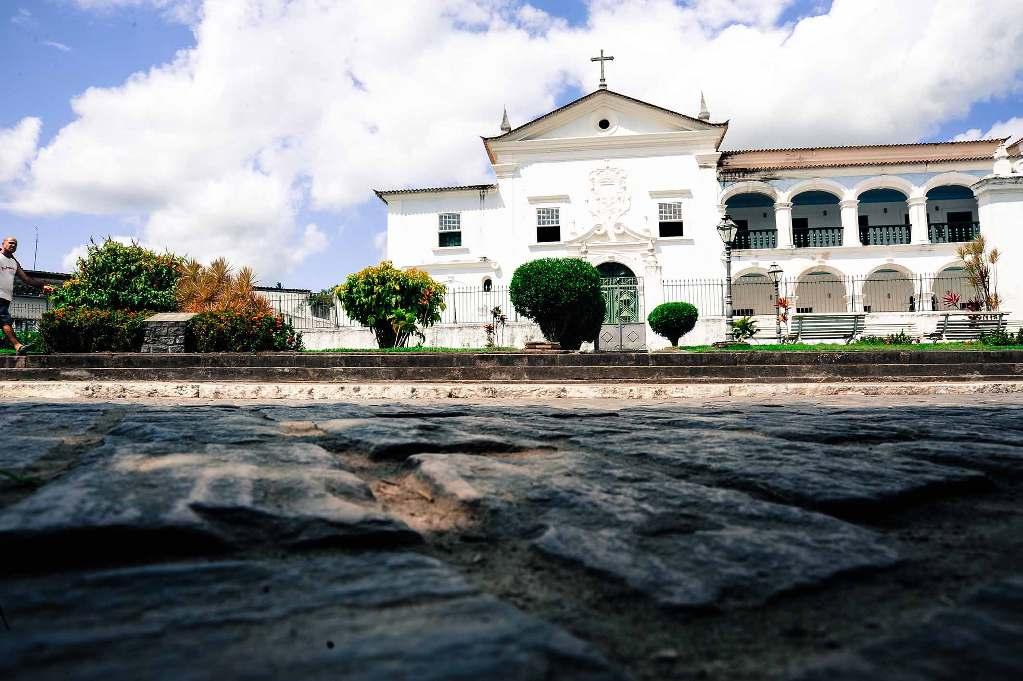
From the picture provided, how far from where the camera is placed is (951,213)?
25750mm

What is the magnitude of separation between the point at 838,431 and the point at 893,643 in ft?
5.51

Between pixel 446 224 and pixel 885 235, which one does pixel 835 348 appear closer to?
pixel 446 224

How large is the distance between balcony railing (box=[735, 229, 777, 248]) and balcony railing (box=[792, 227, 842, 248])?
31.8 inches

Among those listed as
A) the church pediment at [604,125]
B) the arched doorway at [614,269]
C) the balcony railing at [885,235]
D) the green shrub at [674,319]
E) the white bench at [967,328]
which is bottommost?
the white bench at [967,328]

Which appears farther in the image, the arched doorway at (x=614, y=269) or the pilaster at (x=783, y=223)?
the pilaster at (x=783, y=223)

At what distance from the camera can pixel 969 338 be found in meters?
17.4

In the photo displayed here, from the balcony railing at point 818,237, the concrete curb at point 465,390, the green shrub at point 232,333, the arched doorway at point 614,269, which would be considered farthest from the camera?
the balcony railing at point 818,237

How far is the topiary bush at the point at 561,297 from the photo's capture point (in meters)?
13.2

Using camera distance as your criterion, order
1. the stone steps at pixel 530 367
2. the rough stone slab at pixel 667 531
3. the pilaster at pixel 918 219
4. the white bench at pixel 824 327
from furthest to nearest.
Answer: the pilaster at pixel 918 219, the white bench at pixel 824 327, the stone steps at pixel 530 367, the rough stone slab at pixel 667 531

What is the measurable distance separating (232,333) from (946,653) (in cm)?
1151

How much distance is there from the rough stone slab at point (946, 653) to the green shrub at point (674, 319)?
1531 cm

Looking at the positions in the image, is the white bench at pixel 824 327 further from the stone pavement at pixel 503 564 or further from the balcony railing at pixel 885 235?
the stone pavement at pixel 503 564

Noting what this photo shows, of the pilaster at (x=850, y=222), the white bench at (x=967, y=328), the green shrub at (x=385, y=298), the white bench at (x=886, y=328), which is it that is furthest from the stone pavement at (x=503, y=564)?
the pilaster at (x=850, y=222)

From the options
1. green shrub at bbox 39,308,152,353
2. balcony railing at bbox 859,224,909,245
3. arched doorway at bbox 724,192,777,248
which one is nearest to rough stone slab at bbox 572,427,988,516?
green shrub at bbox 39,308,152,353
